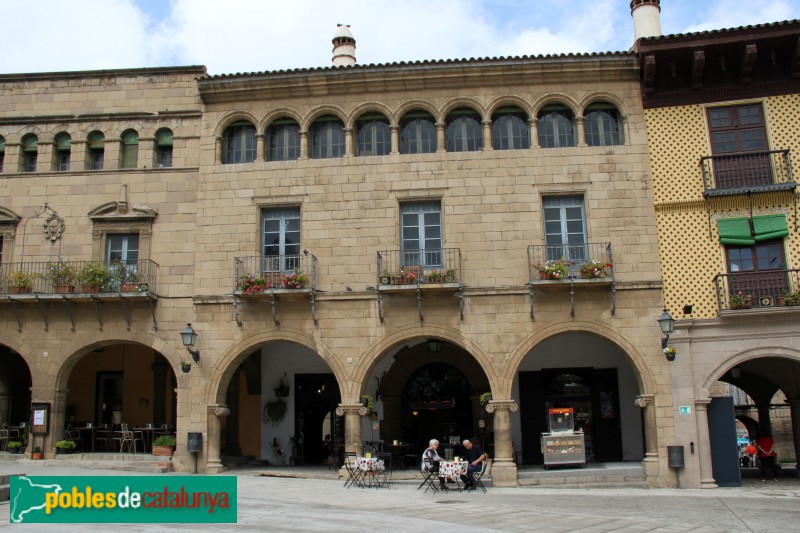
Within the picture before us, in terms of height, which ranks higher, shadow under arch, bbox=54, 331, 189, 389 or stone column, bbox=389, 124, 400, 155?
stone column, bbox=389, 124, 400, 155

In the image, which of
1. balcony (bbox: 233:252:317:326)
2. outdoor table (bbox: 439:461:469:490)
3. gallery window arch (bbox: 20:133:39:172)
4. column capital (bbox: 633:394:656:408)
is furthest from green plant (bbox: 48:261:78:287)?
column capital (bbox: 633:394:656:408)

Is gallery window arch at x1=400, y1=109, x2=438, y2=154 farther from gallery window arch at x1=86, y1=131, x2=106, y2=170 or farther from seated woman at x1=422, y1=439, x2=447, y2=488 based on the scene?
gallery window arch at x1=86, y1=131, x2=106, y2=170

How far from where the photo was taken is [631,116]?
19.8 meters

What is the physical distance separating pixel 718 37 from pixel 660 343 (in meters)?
7.61

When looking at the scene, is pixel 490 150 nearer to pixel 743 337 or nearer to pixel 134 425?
pixel 743 337

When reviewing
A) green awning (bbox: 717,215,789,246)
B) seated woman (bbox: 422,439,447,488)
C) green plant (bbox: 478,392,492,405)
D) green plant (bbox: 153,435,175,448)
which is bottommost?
seated woman (bbox: 422,439,447,488)

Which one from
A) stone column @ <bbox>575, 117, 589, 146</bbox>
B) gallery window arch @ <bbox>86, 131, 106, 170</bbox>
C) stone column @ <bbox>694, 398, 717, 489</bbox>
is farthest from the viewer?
gallery window arch @ <bbox>86, 131, 106, 170</bbox>

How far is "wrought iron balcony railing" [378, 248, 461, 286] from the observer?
61.9 ft

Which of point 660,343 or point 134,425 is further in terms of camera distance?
point 134,425

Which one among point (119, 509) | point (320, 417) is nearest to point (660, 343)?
point (320, 417)

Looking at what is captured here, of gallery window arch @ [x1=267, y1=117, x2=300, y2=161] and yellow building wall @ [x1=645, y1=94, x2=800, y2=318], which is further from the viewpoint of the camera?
gallery window arch @ [x1=267, y1=117, x2=300, y2=161]

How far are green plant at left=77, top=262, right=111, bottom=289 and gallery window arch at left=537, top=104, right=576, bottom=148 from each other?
38.1 feet

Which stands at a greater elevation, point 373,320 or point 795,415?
point 373,320

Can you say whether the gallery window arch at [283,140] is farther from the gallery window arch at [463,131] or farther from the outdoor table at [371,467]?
the outdoor table at [371,467]
